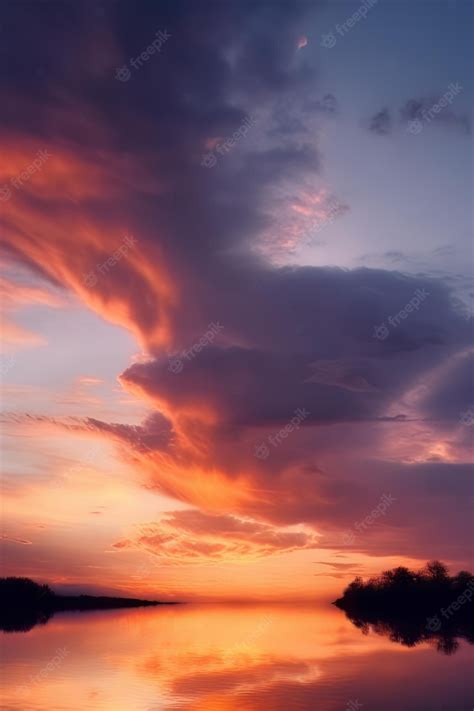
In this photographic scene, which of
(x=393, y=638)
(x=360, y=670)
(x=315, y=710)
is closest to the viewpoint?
(x=315, y=710)

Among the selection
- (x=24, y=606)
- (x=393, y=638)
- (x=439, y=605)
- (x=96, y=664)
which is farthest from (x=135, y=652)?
(x=24, y=606)

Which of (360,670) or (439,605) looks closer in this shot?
(360,670)

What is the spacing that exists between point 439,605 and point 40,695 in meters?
128

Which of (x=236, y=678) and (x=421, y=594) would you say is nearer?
(x=236, y=678)

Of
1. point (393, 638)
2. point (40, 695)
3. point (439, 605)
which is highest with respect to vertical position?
point (439, 605)

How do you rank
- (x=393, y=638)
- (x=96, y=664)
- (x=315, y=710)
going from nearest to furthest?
1. (x=315, y=710)
2. (x=96, y=664)
3. (x=393, y=638)

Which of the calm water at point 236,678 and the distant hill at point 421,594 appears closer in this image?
the calm water at point 236,678

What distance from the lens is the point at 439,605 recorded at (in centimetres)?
14400

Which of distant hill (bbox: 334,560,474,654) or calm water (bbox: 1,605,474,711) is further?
distant hill (bbox: 334,560,474,654)

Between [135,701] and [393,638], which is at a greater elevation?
[393,638]

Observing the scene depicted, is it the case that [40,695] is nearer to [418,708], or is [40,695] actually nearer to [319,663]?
[418,708]

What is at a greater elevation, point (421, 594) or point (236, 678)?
point (421, 594)

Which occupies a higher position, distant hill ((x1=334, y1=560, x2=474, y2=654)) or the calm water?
distant hill ((x1=334, y1=560, x2=474, y2=654))

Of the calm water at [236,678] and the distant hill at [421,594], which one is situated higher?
the distant hill at [421,594]
